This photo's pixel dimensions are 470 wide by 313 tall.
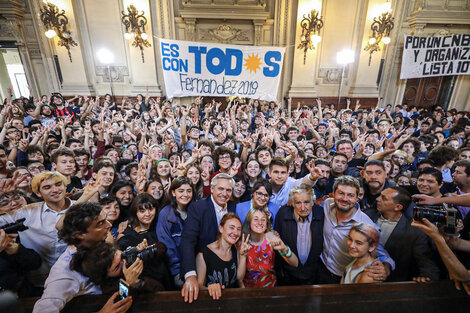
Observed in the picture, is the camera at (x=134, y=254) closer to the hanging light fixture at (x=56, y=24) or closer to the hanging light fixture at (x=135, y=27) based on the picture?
the hanging light fixture at (x=135, y=27)

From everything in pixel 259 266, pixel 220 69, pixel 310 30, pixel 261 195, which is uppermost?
pixel 310 30

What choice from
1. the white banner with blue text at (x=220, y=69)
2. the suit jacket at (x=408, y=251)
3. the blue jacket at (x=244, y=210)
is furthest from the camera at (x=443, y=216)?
the white banner with blue text at (x=220, y=69)

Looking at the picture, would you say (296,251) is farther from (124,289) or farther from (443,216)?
(124,289)

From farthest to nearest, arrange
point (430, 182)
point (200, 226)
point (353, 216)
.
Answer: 1. point (430, 182)
2. point (200, 226)
3. point (353, 216)

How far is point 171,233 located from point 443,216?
215 centimetres

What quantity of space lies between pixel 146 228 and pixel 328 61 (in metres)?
10.1

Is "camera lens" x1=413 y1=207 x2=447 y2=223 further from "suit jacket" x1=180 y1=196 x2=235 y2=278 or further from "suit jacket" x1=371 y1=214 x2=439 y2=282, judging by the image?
"suit jacket" x1=180 y1=196 x2=235 y2=278

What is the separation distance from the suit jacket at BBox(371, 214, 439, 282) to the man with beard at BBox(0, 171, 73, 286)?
9.63 ft

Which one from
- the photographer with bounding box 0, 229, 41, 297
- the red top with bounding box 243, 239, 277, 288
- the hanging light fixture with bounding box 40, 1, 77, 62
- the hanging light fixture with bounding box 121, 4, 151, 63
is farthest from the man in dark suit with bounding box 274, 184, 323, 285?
the hanging light fixture with bounding box 40, 1, 77, 62

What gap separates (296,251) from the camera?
1.91 meters

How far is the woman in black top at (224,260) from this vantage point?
1.69 metres

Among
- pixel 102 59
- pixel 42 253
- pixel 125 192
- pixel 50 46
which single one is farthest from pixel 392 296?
pixel 50 46

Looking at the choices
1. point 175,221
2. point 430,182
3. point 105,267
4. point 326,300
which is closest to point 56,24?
point 175,221

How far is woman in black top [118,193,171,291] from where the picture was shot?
1752 mm
